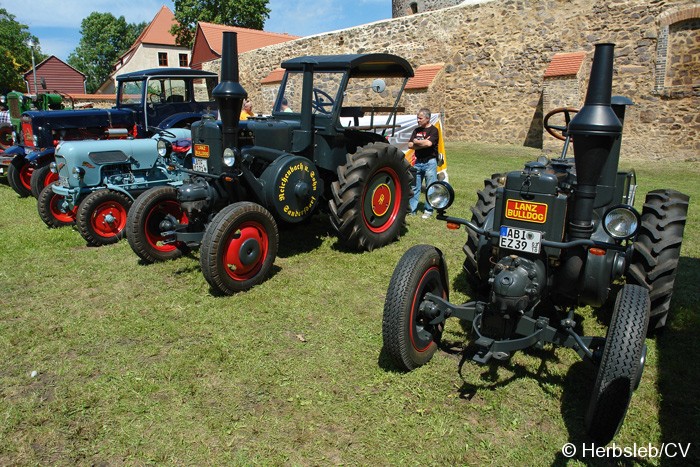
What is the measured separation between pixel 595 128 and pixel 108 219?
5.36 meters

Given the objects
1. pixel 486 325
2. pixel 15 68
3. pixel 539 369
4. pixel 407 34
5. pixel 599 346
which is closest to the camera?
pixel 599 346

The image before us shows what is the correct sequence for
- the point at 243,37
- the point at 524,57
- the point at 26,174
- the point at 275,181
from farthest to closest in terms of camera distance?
the point at 243,37 < the point at 524,57 < the point at 26,174 < the point at 275,181

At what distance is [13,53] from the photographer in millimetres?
Result: 43375

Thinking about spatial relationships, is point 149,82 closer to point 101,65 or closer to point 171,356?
point 171,356

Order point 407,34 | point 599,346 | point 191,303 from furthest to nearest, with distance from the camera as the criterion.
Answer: point 407,34 → point 191,303 → point 599,346

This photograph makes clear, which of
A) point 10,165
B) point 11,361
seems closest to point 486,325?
point 11,361

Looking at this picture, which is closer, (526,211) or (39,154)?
(526,211)

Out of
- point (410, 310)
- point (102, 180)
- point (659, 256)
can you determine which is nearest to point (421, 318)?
point (410, 310)

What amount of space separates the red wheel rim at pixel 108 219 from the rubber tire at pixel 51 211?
0.85 m

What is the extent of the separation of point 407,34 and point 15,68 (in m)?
40.3

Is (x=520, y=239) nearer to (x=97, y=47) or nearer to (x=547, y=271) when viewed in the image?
(x=547, y=271)

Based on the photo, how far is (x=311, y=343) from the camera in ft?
11.9

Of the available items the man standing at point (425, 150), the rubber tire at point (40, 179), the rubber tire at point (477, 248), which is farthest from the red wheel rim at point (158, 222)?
the rubber tire at point (40, 179)

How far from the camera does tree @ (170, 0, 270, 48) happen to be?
3584 centimetres
